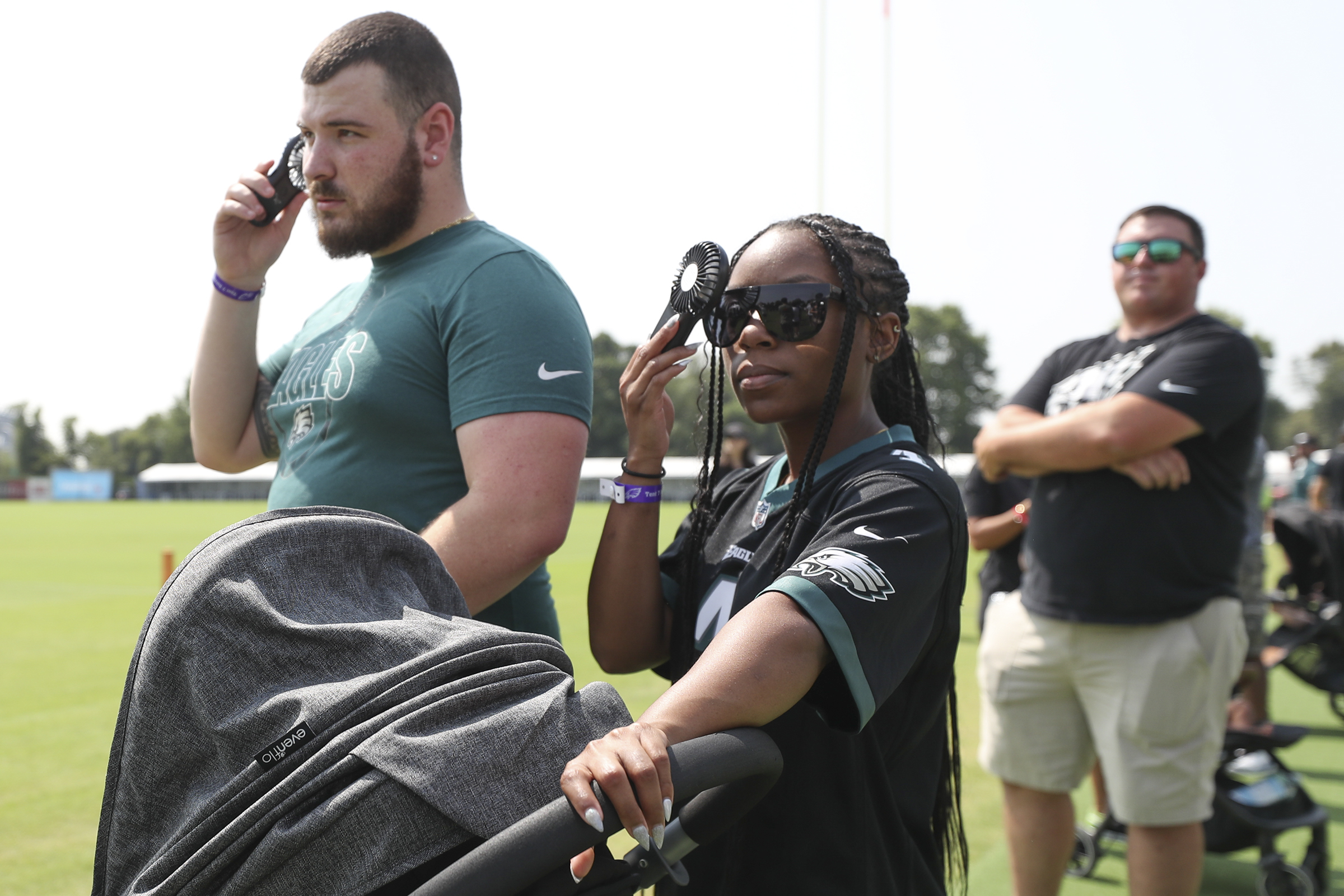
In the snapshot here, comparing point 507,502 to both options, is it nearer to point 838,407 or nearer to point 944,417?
point 838,407

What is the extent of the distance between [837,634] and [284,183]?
1.92 m

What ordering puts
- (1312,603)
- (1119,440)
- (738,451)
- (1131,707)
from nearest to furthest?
(1119,440) → (1131,707) → (1312,603) → (738,451)

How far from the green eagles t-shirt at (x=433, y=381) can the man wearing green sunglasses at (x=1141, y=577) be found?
6.16 ft

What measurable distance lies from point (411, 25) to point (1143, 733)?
2.95 meters

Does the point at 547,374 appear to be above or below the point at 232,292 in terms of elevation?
below

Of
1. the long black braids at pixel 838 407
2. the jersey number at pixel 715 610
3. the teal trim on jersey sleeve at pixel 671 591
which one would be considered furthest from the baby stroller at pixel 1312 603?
the jersey number at pixel 715 610

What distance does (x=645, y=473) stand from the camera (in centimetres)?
204

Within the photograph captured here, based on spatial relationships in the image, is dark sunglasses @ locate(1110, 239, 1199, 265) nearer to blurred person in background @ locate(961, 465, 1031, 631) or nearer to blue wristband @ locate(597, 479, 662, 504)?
blurred person in background @ locate(961, 465, 1031, 631)

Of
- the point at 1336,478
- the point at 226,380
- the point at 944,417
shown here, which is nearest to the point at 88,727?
the point at 226,380

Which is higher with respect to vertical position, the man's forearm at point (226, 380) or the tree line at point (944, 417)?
the man's forearm at point (226, 380)

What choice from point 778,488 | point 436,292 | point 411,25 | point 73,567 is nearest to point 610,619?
point 778,488

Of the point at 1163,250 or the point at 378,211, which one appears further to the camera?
the point at 1163,250

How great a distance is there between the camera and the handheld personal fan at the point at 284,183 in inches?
103

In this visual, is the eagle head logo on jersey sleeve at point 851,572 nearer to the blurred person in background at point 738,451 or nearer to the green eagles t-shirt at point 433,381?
A: the green eagles t-shirt at point 433,381
